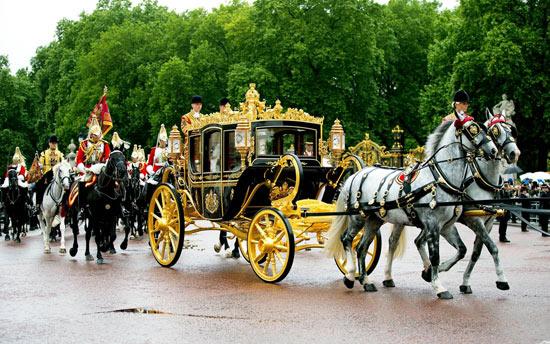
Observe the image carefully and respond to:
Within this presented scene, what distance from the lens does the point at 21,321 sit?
904cm

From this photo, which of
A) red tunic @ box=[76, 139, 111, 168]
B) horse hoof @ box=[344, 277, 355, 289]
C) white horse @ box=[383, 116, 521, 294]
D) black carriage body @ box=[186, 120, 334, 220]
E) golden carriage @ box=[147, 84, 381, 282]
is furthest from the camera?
red tunic @ box=[76, 139, 111, 168]

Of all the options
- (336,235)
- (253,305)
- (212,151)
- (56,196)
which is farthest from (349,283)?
(56,196)

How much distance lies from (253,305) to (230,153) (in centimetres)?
454

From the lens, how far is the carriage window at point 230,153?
14086 mm

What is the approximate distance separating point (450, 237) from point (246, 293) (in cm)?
290

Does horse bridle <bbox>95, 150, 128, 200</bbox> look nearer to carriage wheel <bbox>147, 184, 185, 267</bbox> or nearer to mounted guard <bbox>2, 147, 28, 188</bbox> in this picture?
carriage wheel <bbox>147, 184, 185, 267</bbox>

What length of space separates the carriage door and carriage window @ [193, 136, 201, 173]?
27cm

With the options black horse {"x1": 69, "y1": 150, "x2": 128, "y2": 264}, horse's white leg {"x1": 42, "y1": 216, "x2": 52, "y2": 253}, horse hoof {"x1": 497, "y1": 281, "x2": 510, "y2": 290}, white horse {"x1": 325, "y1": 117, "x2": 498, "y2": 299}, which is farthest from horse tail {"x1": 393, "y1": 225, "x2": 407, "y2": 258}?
horse's white leg {"x1": 42, "y1": 216, "x2": 52, "y2": 253}

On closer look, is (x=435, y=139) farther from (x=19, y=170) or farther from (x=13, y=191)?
(x=19, y=170)

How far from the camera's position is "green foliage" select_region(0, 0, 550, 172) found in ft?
125

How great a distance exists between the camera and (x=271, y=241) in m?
12.2

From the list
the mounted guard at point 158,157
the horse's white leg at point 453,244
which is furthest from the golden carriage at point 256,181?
the mounted guard at point 158,157

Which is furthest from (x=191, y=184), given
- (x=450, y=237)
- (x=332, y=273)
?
(x=450, y=237)

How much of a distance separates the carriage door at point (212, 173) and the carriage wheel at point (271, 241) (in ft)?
5.03
